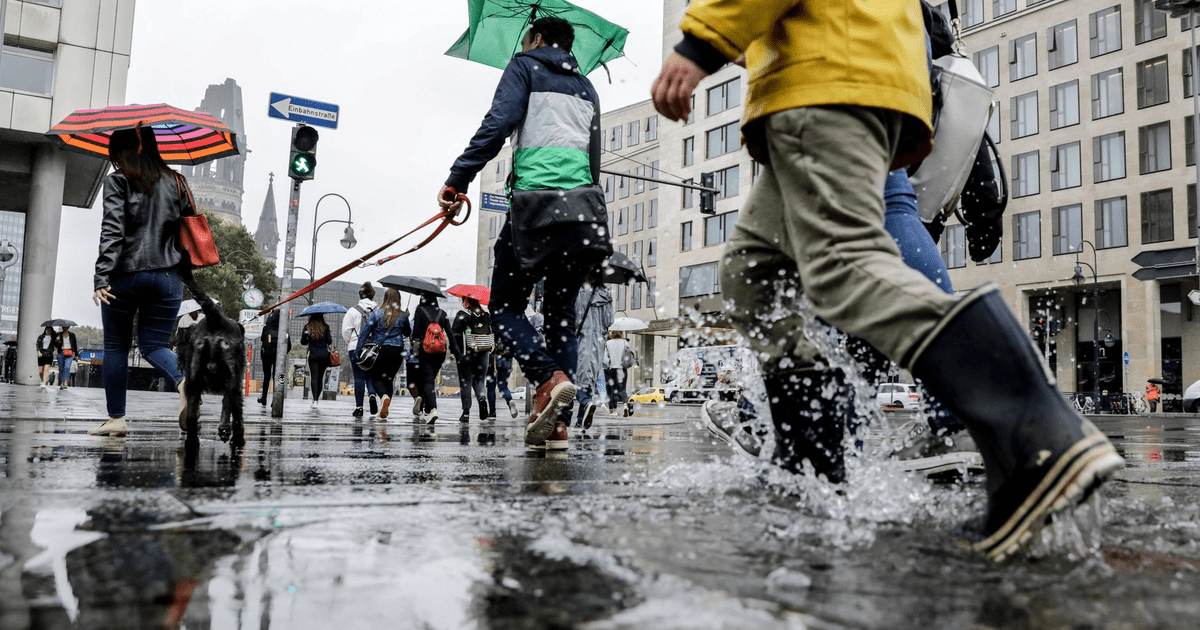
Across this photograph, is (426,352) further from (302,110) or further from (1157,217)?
(1157,217)

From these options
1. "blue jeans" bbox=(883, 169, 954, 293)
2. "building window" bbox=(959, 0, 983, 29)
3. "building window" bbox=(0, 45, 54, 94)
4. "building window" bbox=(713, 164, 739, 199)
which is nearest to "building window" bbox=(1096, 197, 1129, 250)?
"building window" bbox=(959, 0, 983, 29)

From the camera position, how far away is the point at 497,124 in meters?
4.55

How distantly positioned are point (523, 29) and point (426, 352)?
563cm

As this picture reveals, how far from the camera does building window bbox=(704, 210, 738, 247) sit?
5359cm

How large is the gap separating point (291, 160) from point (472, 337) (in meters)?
3.21

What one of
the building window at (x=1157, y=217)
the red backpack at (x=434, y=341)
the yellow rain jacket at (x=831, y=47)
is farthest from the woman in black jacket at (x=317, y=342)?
the building window at (x=1157, y=217)

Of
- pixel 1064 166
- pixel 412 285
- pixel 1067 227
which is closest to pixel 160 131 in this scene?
pixel 412 285

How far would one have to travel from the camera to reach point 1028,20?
1694 inches

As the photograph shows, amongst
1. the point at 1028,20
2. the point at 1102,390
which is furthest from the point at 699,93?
the point at 1102,390

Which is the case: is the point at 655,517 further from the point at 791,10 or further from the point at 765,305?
the point at 791,10

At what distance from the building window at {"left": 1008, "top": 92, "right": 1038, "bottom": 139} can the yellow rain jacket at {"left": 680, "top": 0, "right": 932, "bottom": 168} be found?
45.4 meters

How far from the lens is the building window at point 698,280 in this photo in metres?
53.8

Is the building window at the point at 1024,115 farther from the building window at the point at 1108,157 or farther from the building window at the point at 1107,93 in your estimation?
the building window at the point at 1108,157

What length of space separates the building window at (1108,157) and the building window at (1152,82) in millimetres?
1645
